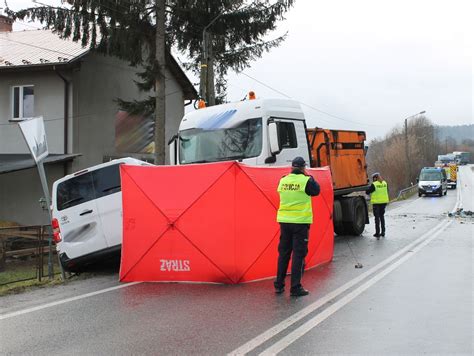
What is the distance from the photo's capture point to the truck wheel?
45.8 feet

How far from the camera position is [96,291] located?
7422 mm

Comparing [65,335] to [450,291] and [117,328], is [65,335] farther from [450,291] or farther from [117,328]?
[450,291]

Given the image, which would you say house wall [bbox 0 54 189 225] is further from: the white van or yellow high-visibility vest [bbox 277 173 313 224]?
yellow high-visibility vest [bbox 277 173 313 224]

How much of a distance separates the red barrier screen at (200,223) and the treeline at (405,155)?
53.2 metres

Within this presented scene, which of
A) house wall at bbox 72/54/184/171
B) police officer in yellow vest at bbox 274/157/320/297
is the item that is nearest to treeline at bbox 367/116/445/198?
house wall at bbox 72/54/184/171

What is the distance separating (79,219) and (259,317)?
443cm

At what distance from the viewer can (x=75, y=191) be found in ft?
30.0

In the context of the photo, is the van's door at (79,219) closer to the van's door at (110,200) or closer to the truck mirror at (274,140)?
the van's door at (110,200)

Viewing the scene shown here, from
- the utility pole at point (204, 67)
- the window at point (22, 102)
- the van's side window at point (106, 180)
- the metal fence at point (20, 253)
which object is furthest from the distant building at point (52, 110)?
the van's side window at point (106, 180)

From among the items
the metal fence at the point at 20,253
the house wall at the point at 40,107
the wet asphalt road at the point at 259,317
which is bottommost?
the metal fence at the point at 20,253

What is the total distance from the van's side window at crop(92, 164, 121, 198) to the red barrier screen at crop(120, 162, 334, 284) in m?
0.79

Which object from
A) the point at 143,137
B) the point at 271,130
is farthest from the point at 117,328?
the point at 143,137

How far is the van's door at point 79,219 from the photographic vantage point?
346 inches

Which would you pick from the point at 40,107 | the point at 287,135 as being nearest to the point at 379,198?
the point at 287,135
